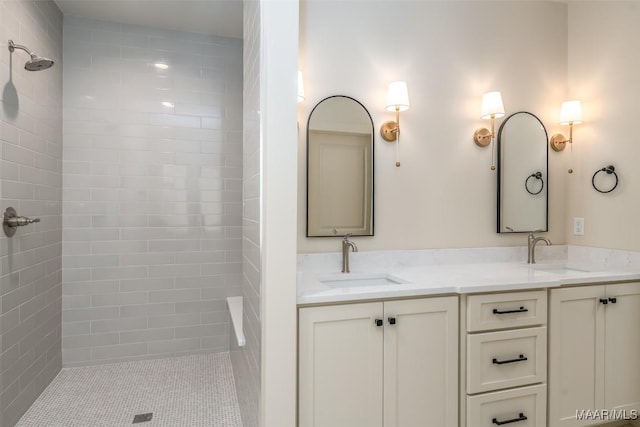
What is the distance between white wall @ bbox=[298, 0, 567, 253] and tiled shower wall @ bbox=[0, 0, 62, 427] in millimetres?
1553

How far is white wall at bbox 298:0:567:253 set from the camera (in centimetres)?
222

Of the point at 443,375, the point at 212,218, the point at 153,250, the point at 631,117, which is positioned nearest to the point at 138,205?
the point at 153,250

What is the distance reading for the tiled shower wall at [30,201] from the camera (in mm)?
1973

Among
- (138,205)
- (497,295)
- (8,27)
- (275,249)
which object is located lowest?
(497,295)

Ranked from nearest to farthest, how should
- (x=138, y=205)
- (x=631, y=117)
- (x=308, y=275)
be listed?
(x=308, y=275)
(x=631, y=117)
(x=138, y=205)

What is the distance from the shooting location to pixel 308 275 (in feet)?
6.95

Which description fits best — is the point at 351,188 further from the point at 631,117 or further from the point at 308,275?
the point at 631,117

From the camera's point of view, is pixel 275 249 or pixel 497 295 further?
pixel 497 295

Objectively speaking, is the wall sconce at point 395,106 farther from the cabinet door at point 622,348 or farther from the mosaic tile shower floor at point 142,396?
the mosaic tile shower floor at point 142,396

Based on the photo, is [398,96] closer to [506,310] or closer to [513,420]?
[506,310]

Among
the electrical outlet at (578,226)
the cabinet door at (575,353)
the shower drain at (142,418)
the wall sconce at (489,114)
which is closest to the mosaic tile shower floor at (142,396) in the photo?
the shower drain at (142,418)

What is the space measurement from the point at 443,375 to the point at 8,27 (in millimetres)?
2818

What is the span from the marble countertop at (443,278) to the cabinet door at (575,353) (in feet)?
0.32

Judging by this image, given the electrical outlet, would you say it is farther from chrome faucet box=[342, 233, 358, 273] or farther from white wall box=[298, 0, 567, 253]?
chrome faucet box=[342, 233, 358, 273]
